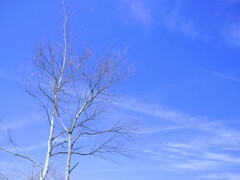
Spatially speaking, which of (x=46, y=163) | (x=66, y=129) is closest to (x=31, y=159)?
(x=46, y=163)

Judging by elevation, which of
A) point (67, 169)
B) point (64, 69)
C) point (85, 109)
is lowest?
point (67, 169)

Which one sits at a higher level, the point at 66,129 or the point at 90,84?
the point at 90,84

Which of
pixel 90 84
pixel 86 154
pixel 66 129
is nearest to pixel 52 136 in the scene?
pixel 66 129

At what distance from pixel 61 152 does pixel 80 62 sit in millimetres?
3305

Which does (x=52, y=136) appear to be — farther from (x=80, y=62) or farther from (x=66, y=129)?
(x=80, y=62)

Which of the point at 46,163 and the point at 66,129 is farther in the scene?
the point at 66,129

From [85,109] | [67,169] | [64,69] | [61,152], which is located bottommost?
[67,169]

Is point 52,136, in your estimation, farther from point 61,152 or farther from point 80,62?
point 80,62

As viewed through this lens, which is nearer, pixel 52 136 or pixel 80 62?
pixel 52 136

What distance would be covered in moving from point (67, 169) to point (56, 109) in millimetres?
2212

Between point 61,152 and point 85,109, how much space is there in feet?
5.68

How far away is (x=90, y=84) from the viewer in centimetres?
1285

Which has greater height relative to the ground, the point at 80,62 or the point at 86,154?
the point at 80,62

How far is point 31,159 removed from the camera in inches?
473
